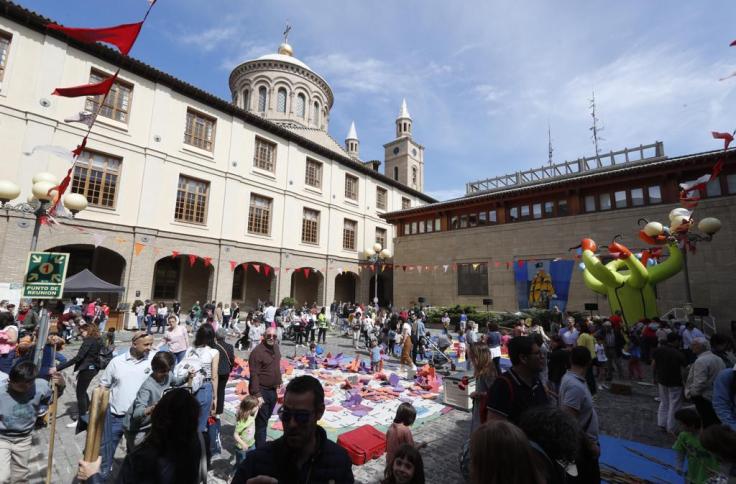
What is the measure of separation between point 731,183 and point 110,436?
78.0 feet

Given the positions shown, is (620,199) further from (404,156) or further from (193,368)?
(404,156)

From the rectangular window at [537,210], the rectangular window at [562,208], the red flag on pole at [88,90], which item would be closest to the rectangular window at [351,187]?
the rectangular window at [537,210]

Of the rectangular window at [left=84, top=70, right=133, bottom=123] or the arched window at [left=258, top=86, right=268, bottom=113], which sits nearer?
the rectangular window at [left=84, top=70, right=133, bottom=123]

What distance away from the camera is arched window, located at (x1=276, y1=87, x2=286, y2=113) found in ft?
109

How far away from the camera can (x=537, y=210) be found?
69.7ft

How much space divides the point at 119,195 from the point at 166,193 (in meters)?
2.17

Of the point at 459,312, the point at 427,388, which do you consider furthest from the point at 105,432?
the point at 459,312

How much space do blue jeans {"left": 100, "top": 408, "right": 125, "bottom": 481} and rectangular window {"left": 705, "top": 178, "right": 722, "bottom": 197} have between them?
2314 centimetres

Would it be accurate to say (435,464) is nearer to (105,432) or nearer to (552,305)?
(105,432)

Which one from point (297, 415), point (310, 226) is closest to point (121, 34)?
point (297, 415)

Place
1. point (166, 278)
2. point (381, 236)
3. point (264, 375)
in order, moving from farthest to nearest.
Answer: point (381, 236), point (166, 278), point (264, 375)

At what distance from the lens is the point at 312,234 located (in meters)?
26.0

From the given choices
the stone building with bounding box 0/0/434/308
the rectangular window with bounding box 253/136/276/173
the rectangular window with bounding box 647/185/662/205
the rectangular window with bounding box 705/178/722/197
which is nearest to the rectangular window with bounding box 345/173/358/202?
the stone building with bounding box 0/0/434/308

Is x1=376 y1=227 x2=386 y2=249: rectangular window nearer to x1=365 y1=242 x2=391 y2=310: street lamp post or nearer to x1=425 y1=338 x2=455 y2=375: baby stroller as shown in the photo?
x1=365 y1=242 x2=391 y2=310: street lamp post
